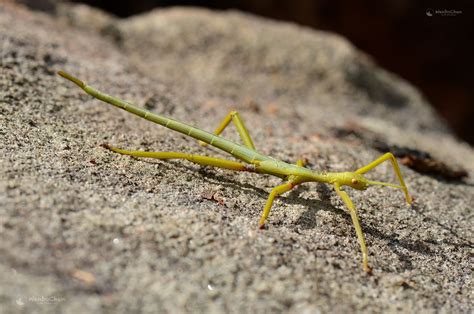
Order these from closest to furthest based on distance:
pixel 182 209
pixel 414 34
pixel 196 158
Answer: pixel 182 209 < pixel 196 158 < pixel 414 34

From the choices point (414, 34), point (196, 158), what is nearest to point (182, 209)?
point (196, 158)

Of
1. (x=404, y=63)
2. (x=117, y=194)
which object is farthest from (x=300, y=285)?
(x=404, y=63)

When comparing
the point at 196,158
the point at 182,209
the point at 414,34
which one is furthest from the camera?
the point at 414,34

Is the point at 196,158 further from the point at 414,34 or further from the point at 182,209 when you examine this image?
the point at 414,34

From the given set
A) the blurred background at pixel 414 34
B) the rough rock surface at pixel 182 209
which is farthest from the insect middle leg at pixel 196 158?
the blurred background at pixel 414 34

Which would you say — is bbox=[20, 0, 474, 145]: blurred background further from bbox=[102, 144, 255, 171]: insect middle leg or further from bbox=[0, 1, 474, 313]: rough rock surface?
bbox=[102, 144, 255, 171]: insect middle leg

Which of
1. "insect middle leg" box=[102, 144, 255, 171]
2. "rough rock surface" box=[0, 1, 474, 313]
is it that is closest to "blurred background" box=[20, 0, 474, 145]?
"rough rock surface" box=[0, 1, 474, 313]
